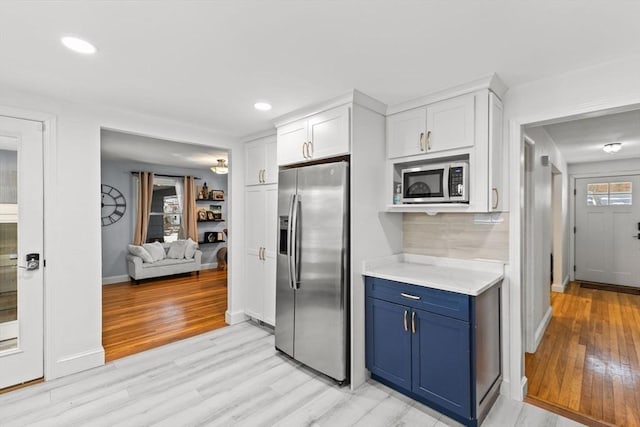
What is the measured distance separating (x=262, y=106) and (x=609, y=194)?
21.3 ft

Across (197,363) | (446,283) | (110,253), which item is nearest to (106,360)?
(197,363)

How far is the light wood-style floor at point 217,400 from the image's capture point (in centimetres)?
214

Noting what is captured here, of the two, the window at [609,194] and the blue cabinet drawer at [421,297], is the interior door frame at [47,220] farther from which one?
the window at [609,194]

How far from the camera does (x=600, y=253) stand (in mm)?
5852

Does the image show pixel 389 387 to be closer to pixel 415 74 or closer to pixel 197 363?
pixel 197 363

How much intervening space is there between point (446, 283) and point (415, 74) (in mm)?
1451

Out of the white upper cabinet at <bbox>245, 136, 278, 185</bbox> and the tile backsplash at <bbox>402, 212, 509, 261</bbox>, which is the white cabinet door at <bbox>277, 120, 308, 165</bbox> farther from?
the tile backsplash at <bbox>402, 212, 509, 261</bbox>

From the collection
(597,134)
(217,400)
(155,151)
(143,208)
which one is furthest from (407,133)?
(143,208)

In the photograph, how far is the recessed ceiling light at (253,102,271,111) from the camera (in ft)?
9.00

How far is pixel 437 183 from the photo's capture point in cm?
244

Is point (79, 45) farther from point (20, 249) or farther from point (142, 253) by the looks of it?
point (142, 253)

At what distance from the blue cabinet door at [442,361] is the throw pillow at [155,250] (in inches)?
226

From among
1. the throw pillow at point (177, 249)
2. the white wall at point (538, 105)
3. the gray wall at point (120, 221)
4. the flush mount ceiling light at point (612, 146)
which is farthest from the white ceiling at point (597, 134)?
the gray wall at point (120, 221)

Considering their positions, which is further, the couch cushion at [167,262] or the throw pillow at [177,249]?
the throw pillow at [177,249]
